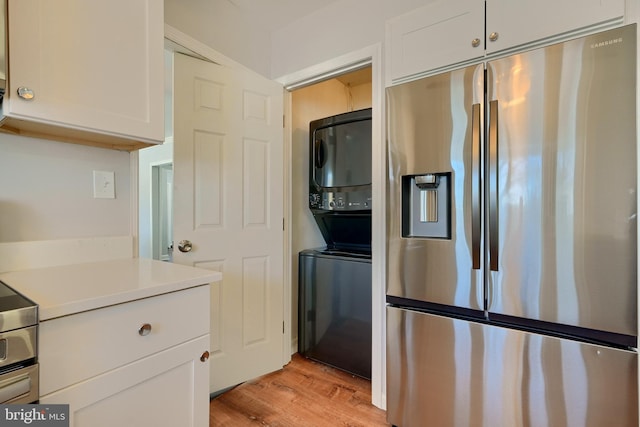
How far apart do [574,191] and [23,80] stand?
182 centimetres

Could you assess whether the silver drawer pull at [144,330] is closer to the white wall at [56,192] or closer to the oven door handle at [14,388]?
the oven door handle at [14,388]

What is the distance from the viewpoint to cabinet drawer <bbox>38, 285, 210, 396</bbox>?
2.46 ft

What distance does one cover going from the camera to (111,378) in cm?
86

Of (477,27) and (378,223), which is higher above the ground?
(477,27)

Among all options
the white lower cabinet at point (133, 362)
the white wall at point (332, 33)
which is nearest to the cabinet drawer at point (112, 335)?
the white lower cabinet at point (133, 362)

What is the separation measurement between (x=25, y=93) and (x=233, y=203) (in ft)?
3.52

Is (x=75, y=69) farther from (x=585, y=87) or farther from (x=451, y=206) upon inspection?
(x=585, y=87)

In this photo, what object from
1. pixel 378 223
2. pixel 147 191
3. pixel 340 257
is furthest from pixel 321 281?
pixel 147 191

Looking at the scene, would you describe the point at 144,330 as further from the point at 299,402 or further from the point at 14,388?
the point at 299,402

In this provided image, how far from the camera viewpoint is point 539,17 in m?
1.21

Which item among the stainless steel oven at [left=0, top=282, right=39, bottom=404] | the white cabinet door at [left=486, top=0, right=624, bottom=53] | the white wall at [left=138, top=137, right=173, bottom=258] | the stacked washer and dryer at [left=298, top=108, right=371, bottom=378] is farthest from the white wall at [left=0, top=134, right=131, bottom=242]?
the white wall at [left=138, top=137, right=173, bottom=258]

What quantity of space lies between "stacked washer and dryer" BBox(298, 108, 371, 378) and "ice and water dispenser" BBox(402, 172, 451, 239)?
0.59m

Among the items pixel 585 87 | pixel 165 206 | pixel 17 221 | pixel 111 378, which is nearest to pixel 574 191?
pixel 585 87

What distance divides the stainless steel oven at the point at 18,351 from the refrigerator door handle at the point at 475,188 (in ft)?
4.60
